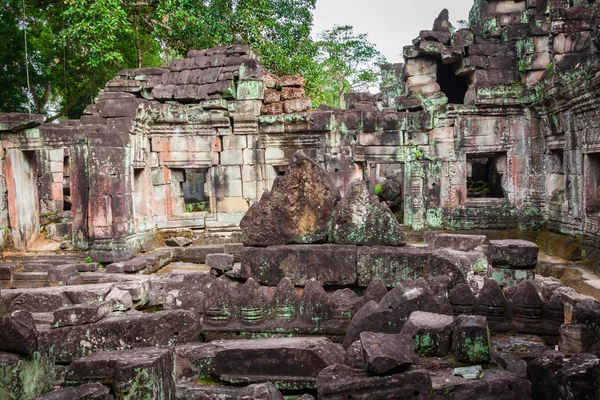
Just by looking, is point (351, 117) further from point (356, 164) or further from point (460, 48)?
point (460, 48)

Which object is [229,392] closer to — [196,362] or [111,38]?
[196,362]

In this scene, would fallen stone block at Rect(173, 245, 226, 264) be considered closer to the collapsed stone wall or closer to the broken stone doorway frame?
the collapsed stone wall

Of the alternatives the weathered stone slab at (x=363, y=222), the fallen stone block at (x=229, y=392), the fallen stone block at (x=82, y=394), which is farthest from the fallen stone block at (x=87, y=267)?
the fallen stone block at (x=82, y=394)

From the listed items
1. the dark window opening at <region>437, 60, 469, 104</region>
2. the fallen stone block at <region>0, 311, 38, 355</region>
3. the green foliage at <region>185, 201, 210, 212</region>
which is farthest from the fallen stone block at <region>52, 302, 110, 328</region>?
the dark window opening at <region>437, 60, 469, 104</region>

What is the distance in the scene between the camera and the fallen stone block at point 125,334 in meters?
5.29

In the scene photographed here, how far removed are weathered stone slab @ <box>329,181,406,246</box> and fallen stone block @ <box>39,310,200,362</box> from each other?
196 cm

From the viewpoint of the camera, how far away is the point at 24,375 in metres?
3.93

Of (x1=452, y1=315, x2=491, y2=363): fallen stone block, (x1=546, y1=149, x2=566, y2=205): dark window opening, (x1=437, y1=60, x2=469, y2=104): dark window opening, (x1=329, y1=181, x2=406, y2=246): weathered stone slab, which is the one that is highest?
(x1=437, y1=60, x2=469, y2=104): dark window opening

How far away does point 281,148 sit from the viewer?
12656mm

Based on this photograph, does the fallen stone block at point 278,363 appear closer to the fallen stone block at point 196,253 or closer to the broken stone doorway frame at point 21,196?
the fallen stone block at point 196,253

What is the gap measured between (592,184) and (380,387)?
8.30 m

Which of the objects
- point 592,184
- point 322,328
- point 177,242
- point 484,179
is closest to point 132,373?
point 322,328

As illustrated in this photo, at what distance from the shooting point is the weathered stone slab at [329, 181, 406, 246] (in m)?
6.02

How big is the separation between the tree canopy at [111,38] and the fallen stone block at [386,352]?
1314 centimetres
